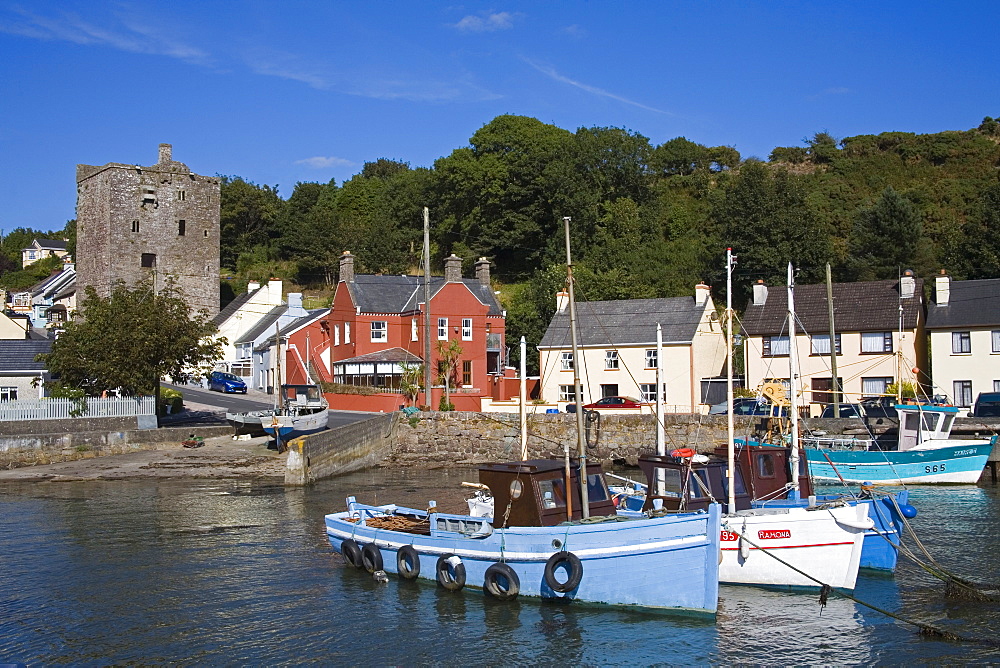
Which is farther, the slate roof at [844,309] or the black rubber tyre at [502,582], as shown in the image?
the slate roof at [844,309]

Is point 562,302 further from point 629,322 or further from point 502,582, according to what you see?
point 502,582

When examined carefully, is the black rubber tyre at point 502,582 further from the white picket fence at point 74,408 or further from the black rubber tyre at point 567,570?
the white picket fence at point 74,408

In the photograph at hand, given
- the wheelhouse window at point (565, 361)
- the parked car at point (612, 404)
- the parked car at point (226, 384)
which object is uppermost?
the wheelhouse window at point (565, 361)

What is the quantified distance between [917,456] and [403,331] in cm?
3270

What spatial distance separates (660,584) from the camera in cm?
1814

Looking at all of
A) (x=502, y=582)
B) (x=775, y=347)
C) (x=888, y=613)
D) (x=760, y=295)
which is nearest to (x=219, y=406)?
(x=775, y=347)

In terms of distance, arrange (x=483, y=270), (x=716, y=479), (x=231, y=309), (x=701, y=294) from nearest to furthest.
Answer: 1. (x=716, y=479)
2. (x=701, y=294)
3. (x=483, y=270)
4. (x=231, y=309)

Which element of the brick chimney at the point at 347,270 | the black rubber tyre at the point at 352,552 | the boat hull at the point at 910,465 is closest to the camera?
the black rubber tyre at the point at 352,552

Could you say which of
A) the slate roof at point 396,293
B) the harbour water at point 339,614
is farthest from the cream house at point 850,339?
the harbour water at point 339,614

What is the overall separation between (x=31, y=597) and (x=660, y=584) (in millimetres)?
13899

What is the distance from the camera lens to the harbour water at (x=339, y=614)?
55.0 feet

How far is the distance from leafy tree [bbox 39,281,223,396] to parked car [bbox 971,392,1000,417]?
37.6 meters

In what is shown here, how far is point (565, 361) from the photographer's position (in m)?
56.9

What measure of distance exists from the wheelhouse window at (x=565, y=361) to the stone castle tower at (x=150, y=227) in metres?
35.4
